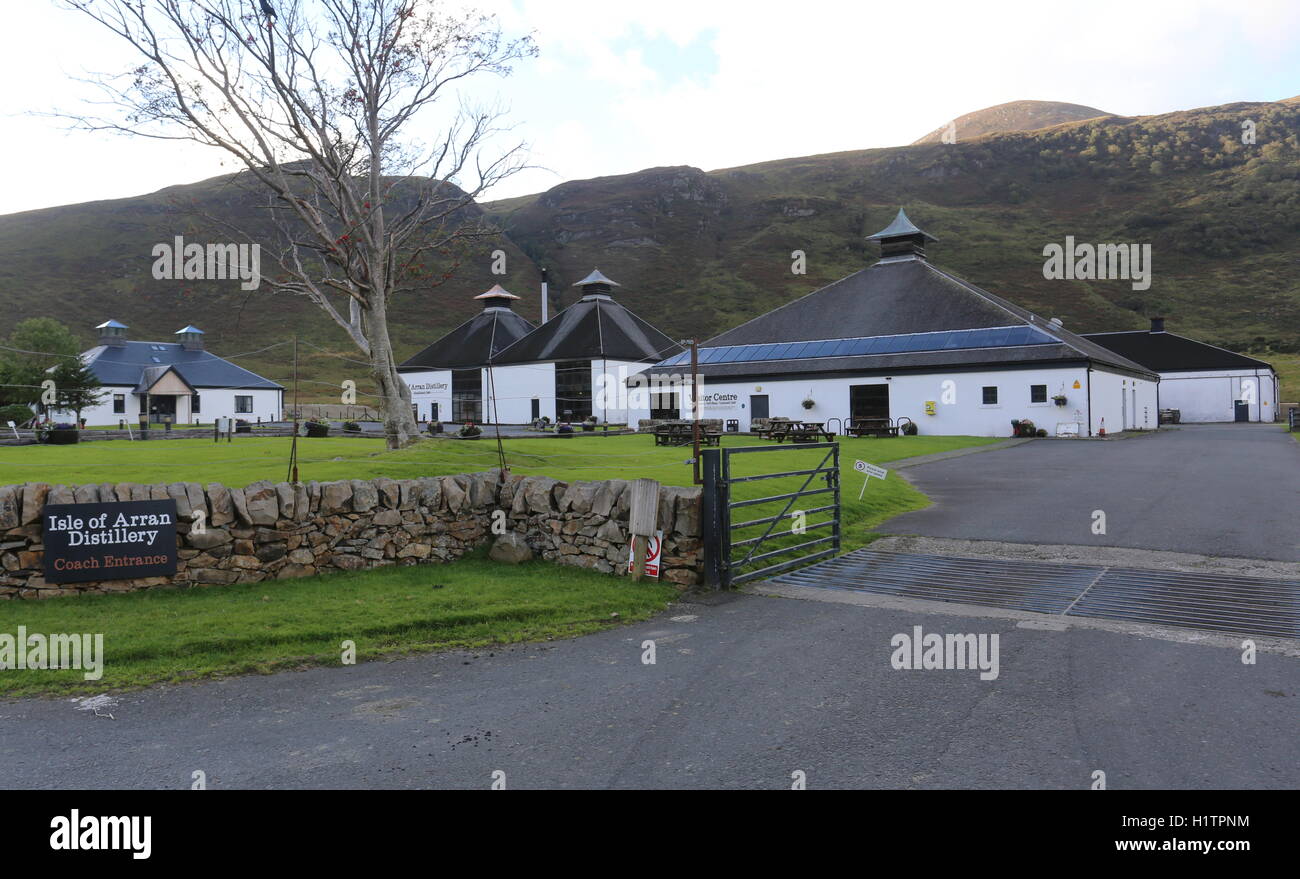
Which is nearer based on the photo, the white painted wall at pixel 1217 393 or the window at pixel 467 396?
the white painted wall at pixel 1217 393

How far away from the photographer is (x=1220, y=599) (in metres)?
8.80

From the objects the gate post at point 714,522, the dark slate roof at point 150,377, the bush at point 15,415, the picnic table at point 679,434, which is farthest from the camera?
the dark slate roof at point 150,377

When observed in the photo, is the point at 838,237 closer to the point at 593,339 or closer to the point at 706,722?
the point at 593,339

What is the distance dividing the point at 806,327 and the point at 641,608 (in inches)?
1591

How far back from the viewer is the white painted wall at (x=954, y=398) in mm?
37222

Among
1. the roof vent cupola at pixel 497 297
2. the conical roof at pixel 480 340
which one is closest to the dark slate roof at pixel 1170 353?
the conical roof at pixel 480 340

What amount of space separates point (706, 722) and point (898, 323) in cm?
4161

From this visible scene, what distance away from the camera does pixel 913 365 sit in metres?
40.4

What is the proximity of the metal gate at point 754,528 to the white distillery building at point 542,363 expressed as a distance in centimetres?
4219

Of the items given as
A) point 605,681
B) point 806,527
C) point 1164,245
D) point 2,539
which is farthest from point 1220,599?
point 1164,245

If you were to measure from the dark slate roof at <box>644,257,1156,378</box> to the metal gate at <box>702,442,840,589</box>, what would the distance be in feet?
92.7

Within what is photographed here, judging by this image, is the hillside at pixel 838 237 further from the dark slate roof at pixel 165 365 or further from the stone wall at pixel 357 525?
the stone wall at pixel 357 525
